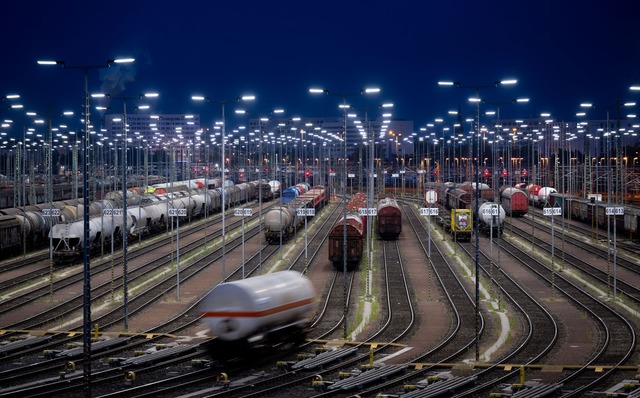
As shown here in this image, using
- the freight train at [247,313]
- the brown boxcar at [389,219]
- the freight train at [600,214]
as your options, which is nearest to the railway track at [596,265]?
the freight train at [600,214]

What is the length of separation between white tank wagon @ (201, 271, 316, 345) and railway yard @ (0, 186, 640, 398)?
396 millimetres

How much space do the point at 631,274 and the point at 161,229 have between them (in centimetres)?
4010

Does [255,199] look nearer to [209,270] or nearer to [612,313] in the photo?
[209,270]

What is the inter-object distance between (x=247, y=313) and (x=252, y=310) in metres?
0.18

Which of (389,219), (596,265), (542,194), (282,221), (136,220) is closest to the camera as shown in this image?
(596,265)

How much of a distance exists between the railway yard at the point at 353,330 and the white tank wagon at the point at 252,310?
0.40m

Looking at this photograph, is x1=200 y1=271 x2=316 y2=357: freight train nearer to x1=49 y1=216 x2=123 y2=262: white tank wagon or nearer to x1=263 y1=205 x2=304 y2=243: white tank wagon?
x1=49 y1=216 x2=123 y2=262: white tank wagon

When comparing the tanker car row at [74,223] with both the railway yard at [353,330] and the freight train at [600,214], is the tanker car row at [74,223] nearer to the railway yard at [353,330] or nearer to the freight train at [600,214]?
the railway yard at [353,330]

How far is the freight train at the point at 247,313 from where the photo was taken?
80.2 feet

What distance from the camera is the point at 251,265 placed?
4862 centimetres

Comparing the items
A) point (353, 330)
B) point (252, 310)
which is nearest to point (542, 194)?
point (353, 330)

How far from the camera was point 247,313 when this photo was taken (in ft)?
80.0

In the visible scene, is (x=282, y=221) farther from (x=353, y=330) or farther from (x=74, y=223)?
(x=353, y=330)

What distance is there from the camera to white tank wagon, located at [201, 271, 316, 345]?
24.4m
